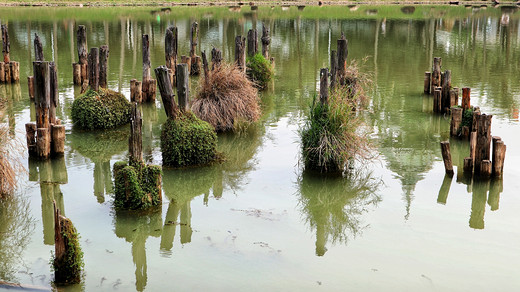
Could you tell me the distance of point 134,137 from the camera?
1089cm

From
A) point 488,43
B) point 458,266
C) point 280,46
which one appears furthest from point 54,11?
point 458,266

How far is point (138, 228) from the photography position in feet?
33.8

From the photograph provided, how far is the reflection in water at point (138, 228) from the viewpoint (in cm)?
936

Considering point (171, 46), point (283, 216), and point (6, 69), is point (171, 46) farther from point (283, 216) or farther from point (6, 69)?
point (283, 216)

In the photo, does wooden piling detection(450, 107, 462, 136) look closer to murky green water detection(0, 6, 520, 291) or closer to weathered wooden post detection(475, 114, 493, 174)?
murky green water detection(0, 6, 520, 291)

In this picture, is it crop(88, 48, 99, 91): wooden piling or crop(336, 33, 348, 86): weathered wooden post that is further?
crop(336, 33, 348, 86): weathered wooden post

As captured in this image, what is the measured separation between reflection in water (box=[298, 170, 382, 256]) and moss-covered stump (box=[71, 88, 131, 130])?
5795mm

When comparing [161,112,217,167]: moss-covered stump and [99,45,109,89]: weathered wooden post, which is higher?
[99,45,109,89]: weathered wooden post

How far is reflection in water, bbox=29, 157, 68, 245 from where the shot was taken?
1051 cm

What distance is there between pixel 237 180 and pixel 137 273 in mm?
4302

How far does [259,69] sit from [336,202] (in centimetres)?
1068

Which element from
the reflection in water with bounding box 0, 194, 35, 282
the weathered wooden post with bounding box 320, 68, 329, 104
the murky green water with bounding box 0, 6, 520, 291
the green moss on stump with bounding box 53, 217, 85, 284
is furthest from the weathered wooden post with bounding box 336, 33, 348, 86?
the green moss on stump with bounding box 53, 217, 85, 284

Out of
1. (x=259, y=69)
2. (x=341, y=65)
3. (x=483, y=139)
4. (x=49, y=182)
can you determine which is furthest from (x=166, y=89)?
(x=259, y=69)

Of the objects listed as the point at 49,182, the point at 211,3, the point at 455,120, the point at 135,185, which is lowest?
the point at 49,182
